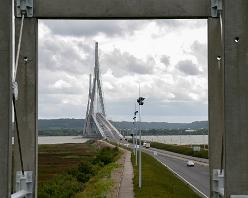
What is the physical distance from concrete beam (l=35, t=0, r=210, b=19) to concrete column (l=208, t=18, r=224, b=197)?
0.77 meters

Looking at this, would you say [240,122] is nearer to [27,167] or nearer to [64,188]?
[27,167]

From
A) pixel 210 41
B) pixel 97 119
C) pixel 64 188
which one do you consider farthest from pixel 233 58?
pixel 97 119

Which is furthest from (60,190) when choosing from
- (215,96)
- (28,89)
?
(215,96)

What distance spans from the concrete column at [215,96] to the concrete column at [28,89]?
121 inches

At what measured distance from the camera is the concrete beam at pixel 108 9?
9.42m

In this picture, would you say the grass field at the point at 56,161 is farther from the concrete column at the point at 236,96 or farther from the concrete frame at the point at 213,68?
the concrete column at the point at 236,96

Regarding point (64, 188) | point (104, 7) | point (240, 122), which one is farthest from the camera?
point (64, 188)

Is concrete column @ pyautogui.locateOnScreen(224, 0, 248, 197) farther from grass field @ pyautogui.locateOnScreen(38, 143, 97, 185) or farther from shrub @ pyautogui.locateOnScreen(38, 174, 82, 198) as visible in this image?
grass field @ pyautogui.locateOnScreen(38, 143, 97, 185)

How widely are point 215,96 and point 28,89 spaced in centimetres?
331

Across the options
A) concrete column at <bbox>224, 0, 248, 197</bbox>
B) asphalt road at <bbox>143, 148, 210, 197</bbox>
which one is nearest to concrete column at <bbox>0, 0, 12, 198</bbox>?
concrete column at <bbox>224, 0, 248, 197</bbox>

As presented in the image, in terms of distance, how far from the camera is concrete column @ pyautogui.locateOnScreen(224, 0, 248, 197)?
7820 millimetres

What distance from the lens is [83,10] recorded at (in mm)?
9508

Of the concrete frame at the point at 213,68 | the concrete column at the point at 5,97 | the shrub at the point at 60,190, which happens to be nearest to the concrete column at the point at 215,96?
the concrete frame at the point at 213,68

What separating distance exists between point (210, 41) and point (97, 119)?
577 ft
